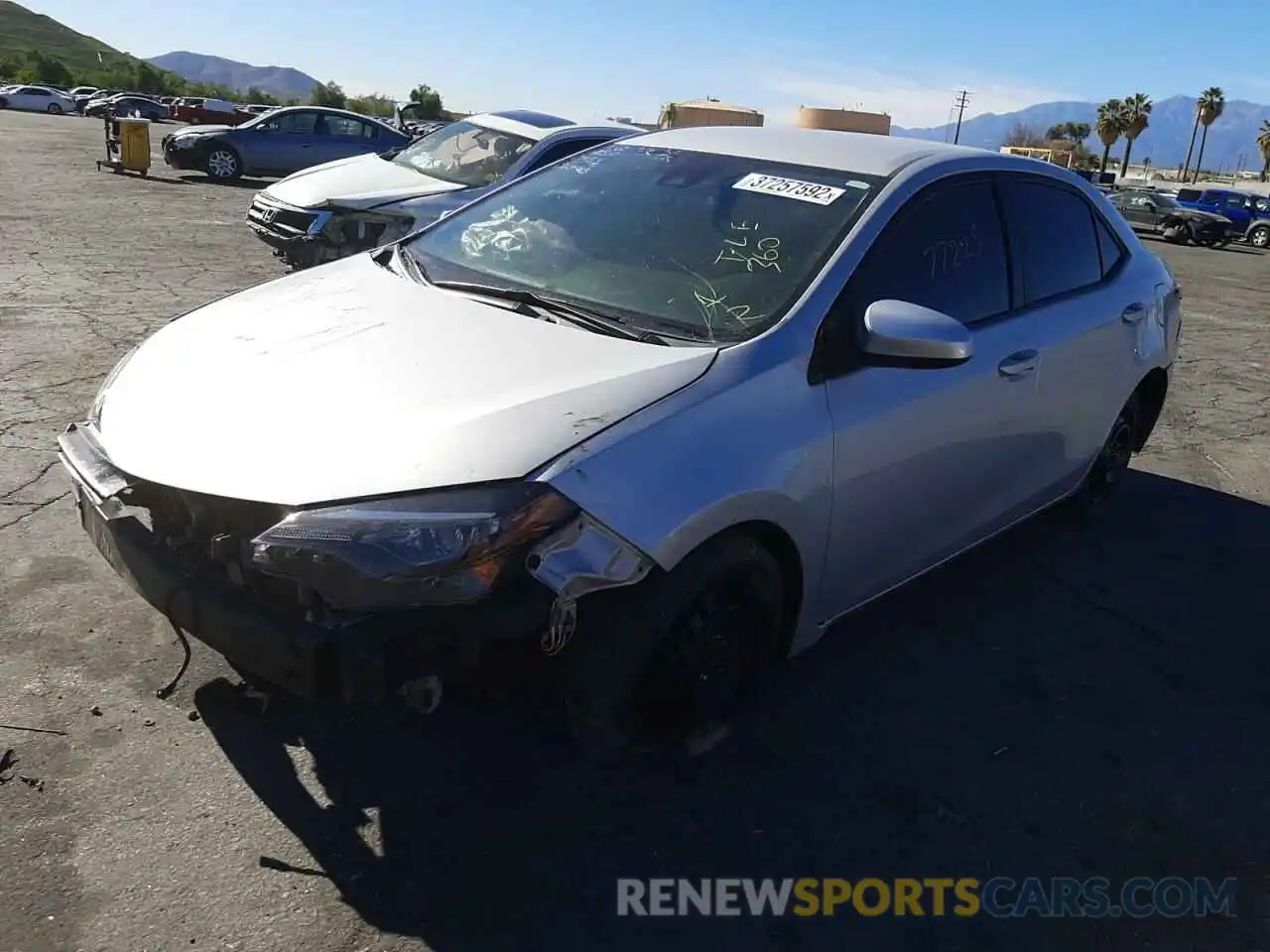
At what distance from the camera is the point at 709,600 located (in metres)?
2.61

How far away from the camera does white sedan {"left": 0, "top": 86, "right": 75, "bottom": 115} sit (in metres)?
52.0

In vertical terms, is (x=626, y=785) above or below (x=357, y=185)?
below

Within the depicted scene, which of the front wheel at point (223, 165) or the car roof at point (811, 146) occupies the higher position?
the car roof at point (811, 146)

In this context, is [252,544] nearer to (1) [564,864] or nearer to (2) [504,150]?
(1) [564,864]

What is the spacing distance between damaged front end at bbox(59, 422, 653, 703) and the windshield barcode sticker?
1.49 m

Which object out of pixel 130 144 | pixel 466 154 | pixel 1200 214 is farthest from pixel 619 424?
pixel 1200 214

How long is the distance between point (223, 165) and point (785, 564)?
17980 millimetres

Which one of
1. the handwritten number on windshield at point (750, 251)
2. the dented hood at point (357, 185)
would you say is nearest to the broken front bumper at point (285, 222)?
the dented hood at point (357, 185)

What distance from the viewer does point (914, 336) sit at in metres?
2.75

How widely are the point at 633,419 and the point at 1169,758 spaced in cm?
208

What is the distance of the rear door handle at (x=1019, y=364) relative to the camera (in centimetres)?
350

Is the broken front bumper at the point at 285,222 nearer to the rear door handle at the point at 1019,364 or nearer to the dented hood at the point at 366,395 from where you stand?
the dented hood at the point at 366,395

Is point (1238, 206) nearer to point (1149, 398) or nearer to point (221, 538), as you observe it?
point (1149, 398)

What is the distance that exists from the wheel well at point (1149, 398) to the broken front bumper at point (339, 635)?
3.75m
